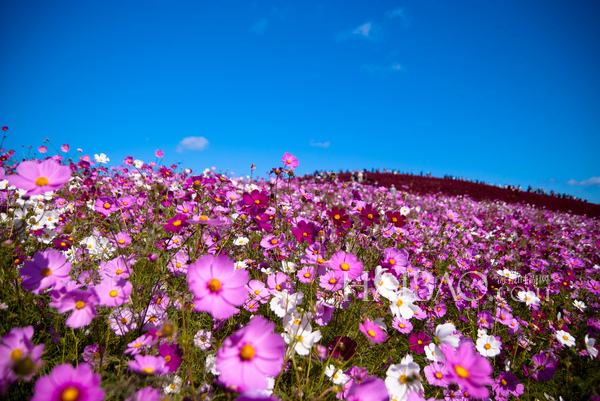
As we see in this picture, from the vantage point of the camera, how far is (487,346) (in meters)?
1.85

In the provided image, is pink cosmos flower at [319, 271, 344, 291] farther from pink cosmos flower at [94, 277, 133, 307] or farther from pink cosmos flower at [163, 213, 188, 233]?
pink cosmos flower at [94, 277, 133, 307]

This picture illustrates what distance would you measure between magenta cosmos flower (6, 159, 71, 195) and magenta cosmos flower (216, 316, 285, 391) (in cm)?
82

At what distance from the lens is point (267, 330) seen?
0.99 meters

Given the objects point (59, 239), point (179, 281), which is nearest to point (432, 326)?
point (179, 281)

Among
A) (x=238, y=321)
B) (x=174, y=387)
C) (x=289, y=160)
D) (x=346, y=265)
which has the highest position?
(x=289, y=160)

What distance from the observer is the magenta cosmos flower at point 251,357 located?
0.90 meters

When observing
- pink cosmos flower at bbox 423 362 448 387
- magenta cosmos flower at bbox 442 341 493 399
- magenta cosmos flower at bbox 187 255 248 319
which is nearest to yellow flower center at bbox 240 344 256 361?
magenta cosmos flower at bbox 187 255 248 319

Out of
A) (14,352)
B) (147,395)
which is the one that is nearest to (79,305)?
(14,352)

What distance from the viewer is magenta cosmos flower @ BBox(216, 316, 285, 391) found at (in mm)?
902

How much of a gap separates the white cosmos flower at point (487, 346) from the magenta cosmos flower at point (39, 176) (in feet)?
7.15

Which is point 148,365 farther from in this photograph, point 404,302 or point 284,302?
point 404,302

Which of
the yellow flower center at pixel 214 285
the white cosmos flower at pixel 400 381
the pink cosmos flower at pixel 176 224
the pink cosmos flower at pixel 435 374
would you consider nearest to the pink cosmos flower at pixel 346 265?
the white cosmos flower at pixel 400 381

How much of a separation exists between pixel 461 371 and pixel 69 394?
4.00 ft

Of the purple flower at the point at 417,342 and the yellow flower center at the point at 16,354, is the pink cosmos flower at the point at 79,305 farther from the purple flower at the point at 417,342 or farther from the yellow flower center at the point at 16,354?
the purple flower at the point at 417,342
